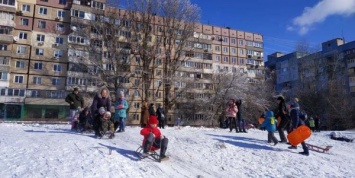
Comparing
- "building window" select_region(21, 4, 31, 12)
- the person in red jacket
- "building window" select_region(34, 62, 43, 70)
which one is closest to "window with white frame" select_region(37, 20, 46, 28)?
"building window" select_region(21, 4, 31, 12)

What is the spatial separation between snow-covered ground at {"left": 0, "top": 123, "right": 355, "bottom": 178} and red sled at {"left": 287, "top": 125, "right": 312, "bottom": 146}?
1.67ft

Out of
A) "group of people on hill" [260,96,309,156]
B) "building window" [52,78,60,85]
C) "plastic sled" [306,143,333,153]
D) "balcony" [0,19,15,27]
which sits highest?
"balcony" [0,19,15,27]

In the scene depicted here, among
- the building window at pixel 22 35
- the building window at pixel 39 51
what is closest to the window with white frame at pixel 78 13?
the building window at pixel 39 51

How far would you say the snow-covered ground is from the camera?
23.8ft

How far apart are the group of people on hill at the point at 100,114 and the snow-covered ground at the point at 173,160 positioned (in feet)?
3.23

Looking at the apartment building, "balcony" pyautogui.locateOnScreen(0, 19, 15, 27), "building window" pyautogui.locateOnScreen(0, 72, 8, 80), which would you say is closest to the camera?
"building window" pyautogui.locateOnScreen(0, 72, 8, 80)

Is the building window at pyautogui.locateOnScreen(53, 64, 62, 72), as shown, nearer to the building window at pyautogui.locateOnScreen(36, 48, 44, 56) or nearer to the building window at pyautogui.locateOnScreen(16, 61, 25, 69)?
the building window at pyautogui.locateOnScreen(36, 48, 44, 56)

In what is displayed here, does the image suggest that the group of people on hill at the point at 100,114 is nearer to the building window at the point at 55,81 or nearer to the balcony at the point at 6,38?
the building window at the point at 55,81

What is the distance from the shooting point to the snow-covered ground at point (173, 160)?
23.8 ft

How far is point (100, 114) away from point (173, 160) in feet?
12.3

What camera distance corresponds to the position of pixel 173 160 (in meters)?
9.33

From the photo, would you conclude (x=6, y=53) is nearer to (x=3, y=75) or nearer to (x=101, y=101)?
(x=3, y=75)

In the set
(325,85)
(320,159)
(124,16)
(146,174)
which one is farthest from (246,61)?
(146,174)

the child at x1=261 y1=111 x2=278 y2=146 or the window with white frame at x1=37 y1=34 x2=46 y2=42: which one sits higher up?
the window with white frame at x1=37 y1=34 x2=46 y2=42
